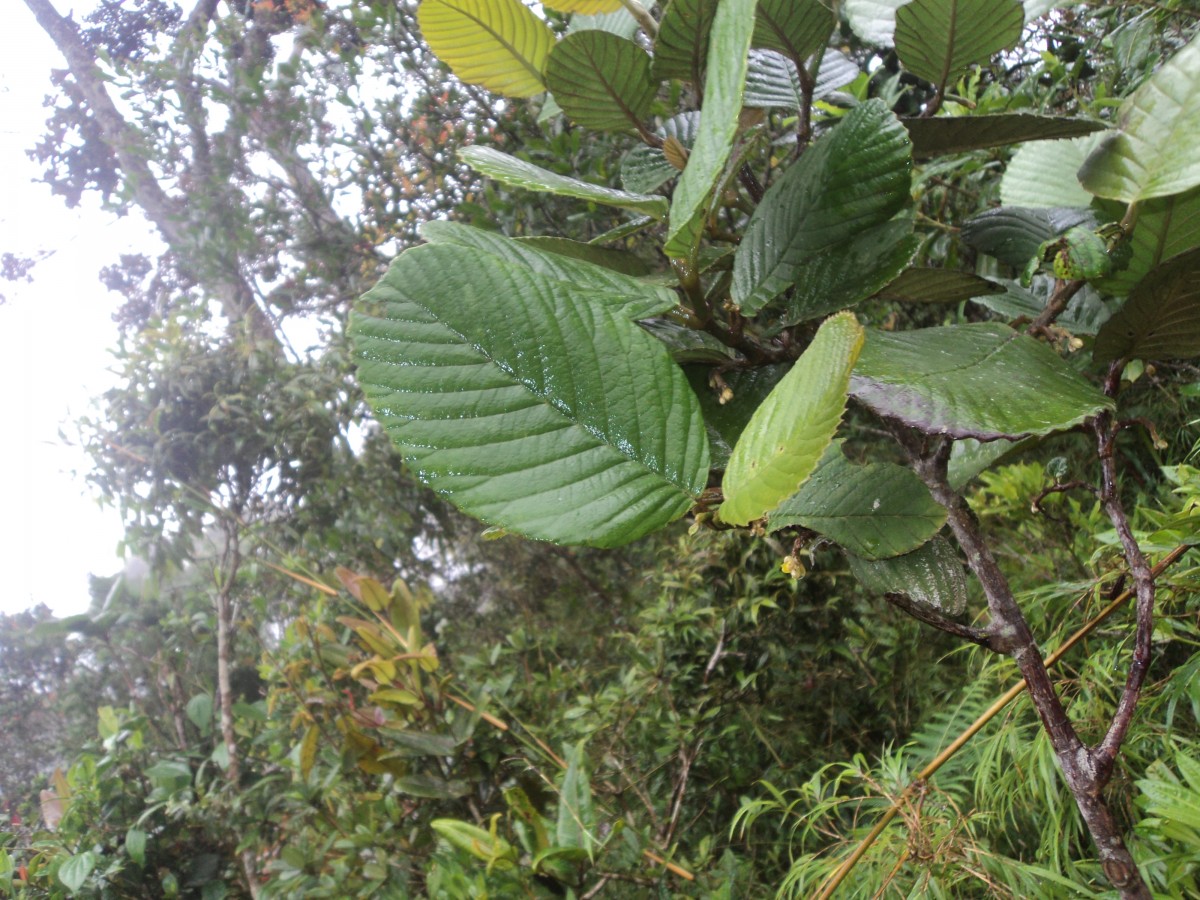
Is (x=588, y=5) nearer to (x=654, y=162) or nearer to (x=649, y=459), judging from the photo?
(x=654, y=162)

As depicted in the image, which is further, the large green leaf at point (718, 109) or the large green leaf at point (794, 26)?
the large green leaf at point (794, 26)

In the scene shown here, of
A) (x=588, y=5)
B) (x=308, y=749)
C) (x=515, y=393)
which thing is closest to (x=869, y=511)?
(x=515, y=393)

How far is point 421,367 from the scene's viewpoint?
24 cm

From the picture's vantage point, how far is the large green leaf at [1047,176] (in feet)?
1.20

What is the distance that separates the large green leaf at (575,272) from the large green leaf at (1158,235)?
19 cm

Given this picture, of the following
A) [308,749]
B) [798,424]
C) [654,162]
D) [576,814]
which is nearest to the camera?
[798,424]

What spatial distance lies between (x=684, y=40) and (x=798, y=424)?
22cm

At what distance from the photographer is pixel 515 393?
0.78ft

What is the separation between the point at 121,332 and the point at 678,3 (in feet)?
7.76

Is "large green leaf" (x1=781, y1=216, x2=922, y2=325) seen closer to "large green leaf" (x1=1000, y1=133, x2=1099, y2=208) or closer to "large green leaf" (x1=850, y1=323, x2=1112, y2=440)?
"large green leaf" (x1=850, y1=323, x2=1112, y2=440)

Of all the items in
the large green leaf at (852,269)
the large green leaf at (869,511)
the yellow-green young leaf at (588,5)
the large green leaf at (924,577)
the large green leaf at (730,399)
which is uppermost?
the yellow-green young leaf at (588,5)

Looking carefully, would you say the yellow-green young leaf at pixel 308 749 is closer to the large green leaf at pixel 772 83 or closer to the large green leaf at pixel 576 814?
the large green leaf at pixel 576 814

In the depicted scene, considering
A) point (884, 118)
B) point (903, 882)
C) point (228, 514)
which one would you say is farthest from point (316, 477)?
point (884, 118)

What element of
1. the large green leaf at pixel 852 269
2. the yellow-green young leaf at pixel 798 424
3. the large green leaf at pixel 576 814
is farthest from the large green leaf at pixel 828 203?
the large green leaf at pixel 576 814
